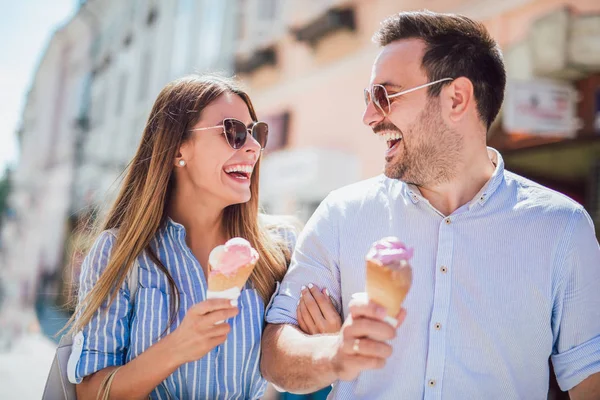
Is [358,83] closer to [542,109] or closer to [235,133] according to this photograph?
[542,109]

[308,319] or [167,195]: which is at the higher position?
[167,195]

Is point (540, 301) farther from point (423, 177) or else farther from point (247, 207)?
point (247, 207)

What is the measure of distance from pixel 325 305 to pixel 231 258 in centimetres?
48

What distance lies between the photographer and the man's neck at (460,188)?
2359 mm

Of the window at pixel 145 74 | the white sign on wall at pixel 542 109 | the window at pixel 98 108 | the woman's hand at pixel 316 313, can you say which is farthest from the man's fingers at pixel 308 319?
the window at pixel 98 108

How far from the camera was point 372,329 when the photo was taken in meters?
1.56

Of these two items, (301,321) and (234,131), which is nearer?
(301,321)

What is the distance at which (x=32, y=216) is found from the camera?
18375 mm

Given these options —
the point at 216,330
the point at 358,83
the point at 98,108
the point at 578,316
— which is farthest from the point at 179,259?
the point at 98,108

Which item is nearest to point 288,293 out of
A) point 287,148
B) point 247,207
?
point 247,207

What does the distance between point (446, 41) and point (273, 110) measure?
8.24m

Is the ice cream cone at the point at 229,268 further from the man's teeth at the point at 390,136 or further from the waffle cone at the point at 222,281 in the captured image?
the man's teeth at the point at 390,136

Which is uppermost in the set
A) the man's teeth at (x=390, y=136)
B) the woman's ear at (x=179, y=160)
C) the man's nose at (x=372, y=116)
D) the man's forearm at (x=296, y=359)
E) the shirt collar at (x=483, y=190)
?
the man's nose at (x=372, y=116)

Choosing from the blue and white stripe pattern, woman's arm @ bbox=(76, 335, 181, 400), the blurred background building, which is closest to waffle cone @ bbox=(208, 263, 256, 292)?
woman's arm @ bbox=(76, 335, 181, 400)
